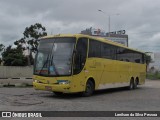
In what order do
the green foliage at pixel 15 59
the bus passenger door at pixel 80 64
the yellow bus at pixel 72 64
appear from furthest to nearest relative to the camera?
1. the green foliage at pixel 15 59
2. the bus passenger door at pixel 80 64
3. the yellow bus at pixel 72 64

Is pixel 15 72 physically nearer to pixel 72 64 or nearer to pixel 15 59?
pixel 15 59

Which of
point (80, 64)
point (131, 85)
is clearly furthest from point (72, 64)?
point (131, 85)

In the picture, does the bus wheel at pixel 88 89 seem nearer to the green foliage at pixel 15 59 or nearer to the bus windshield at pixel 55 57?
the bus windshield at pixel 55 57

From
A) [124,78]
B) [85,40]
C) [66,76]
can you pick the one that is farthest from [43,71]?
[124,78]

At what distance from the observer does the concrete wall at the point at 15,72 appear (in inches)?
2303

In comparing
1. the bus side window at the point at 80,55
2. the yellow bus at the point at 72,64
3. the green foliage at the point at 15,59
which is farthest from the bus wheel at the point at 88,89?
the green foliage at the point at 15,59

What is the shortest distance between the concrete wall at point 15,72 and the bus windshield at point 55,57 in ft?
133

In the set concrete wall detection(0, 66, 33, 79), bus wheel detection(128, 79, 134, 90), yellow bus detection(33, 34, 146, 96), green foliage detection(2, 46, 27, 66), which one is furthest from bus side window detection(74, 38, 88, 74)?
green foliage detection(2, 46, 27, 66)

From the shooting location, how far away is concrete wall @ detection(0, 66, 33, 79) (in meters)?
58.5

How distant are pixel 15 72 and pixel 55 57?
4331 centimetres

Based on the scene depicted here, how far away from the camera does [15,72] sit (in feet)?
197

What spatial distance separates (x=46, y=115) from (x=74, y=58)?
647 cm

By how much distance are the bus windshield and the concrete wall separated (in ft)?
133

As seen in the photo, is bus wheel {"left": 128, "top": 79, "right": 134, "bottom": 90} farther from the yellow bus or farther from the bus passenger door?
the bus passenger door
